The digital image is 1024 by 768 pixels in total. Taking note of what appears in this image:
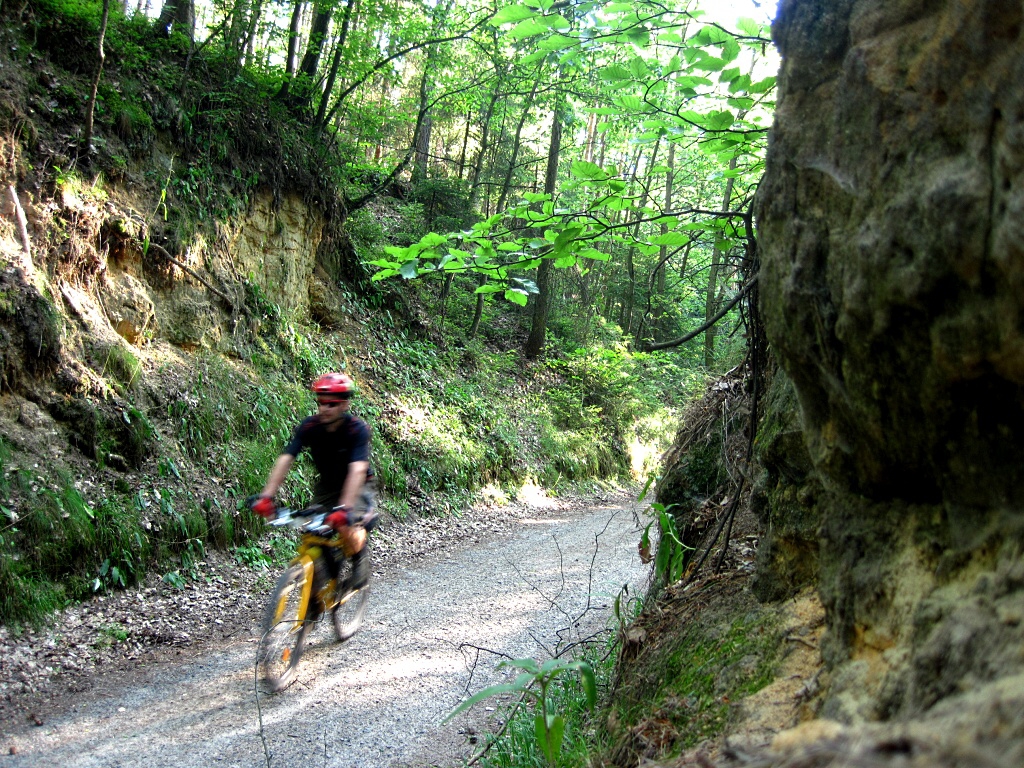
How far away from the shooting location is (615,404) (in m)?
19.5

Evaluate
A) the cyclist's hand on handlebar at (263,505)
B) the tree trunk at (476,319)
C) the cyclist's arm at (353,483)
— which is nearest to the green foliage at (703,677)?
the cyclist's arm at (353,483)

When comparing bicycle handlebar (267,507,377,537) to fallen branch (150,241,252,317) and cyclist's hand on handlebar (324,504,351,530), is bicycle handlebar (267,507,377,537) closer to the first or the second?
cyclist's hand on handlebar (324,504,351,530)

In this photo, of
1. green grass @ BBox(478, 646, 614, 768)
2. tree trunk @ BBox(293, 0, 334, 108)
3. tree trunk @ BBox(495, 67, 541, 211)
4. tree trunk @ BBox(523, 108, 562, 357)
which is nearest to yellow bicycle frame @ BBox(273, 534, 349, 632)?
green grass @ BBox(478, 646, 614, 768)

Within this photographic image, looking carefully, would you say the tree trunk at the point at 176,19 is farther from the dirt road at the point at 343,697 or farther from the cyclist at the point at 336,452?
the dirt road at the point at 343,697

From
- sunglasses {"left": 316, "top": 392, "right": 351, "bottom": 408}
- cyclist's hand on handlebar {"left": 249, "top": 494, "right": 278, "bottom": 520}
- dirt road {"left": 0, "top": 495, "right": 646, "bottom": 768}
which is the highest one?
sunglasses {"left": 316, "top": 392, "right": 351, "bottom": 408}

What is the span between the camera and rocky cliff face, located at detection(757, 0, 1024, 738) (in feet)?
5.80

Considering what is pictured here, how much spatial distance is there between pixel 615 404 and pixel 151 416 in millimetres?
13363

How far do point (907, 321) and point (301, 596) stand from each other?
15.8ft

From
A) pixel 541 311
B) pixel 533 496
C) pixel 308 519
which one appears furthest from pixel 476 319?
pixel 308 519

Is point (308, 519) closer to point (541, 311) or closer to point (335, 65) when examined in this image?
point (335, 65)

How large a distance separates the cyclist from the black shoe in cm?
4

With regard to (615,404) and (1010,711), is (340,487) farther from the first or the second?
(615,404)

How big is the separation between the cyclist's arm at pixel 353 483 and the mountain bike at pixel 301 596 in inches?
7.4

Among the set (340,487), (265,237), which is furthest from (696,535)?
(265,237)
